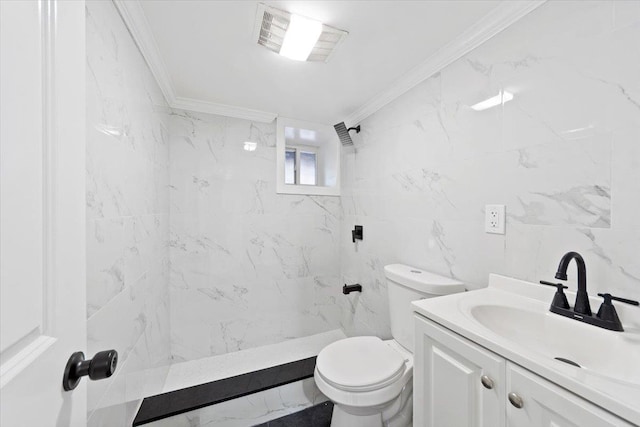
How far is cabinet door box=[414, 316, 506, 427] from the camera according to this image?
0.69 meters

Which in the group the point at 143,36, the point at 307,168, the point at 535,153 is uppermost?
the point at 143,36

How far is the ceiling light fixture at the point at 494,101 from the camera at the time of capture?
1.09 m

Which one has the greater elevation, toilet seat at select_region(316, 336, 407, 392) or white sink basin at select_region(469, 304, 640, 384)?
white sink basin at select_region(469, 304, 640, 384)

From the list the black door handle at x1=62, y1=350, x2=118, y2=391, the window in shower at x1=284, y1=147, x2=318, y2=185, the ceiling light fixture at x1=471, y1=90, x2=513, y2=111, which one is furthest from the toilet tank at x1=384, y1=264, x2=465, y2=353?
the window in shower at x1=284, y1=147, x2=318, y2=185

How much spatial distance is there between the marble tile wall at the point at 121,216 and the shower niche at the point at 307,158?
967mm

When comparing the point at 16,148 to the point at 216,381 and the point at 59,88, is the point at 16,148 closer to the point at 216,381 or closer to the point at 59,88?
the point at 59,88

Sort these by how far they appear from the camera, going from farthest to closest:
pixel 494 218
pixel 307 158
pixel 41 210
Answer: pixel 307 158 < pixel 494 218 < pixel 41 210

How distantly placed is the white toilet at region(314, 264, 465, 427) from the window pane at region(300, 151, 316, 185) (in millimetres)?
1537

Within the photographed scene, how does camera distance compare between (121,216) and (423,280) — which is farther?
(423,280)

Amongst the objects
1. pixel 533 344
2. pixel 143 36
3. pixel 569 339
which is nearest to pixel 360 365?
pixel 533 344

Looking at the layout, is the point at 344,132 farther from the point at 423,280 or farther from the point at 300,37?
the point at 423,280

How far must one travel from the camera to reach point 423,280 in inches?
52.2

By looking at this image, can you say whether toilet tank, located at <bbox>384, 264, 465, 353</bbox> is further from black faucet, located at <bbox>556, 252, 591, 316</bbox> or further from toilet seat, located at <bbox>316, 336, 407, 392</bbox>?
black faucet, located at <bbox>556, 252, 591, 316</bbox>

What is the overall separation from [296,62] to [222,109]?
0.89 m
